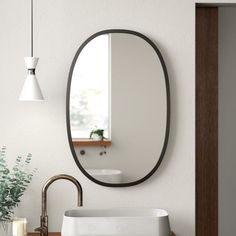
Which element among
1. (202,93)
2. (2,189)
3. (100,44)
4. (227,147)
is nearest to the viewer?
(2,189)

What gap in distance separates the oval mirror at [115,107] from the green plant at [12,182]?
27 centimetres

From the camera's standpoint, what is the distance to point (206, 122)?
302cm

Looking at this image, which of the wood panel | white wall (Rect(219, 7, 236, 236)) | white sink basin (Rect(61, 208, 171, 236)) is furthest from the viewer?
white wall (Rect(219, 7, 236, 236))

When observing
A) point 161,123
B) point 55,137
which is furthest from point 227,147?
point 55,137

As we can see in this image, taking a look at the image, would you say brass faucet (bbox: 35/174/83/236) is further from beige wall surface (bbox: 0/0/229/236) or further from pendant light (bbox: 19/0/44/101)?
pendant light (bbox: 19/0/44/101)

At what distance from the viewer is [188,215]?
2822mm

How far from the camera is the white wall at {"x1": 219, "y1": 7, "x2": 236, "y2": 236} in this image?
3162 mm

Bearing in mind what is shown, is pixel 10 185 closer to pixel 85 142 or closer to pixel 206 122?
pixel 85 142

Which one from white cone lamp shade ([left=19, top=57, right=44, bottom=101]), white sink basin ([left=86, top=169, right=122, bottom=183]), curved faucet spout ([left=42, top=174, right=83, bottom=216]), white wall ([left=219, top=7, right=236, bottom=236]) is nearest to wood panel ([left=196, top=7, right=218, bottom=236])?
white wall ([left=219, top=7, right=236, bottom=236])

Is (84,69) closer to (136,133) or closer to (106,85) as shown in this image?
(106,85)

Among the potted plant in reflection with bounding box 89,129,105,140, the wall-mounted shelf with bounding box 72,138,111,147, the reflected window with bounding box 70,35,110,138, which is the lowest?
the wall-mounted shelf with bounding box 72,138,111,147

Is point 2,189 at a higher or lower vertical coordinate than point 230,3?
lower

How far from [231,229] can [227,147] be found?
1.58 feet

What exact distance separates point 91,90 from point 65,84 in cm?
14
